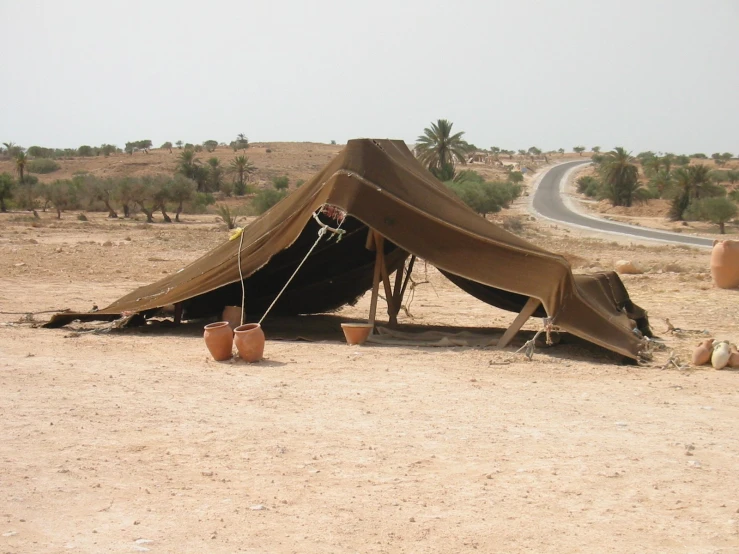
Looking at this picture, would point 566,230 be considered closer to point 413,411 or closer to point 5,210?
point 5,210

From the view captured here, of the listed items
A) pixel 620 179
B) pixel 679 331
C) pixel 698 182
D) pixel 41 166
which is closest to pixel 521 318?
pixel 679 331

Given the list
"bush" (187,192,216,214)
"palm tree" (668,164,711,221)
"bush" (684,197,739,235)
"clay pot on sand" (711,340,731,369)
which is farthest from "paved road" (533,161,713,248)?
"clay pot on sand" (711,340,731,369)

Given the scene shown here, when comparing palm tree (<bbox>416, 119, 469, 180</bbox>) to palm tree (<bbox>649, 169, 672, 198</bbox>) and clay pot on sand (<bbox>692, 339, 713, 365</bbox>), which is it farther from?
clay pot on sand (<bbox>692, 339, 713, 365</bbox>)

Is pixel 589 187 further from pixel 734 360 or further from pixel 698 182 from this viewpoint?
pixel 734 360

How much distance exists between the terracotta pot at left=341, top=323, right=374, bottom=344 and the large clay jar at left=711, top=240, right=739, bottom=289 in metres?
8.49

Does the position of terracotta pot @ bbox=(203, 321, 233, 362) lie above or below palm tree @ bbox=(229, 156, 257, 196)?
below

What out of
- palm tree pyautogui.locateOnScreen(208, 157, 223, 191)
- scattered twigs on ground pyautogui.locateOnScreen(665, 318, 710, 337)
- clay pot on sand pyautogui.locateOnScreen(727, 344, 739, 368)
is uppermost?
palm tree pyautogui.locateOnScreen(208, 157, 223, 191)

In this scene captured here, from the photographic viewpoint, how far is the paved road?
32125 millimetres

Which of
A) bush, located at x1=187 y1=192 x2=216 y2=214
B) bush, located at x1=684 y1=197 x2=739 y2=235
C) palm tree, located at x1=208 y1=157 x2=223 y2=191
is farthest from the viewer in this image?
palm tree, located at x1=208 y1=157 x2=223 y2=191

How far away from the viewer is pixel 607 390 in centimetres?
736

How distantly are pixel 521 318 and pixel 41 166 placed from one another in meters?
66.0

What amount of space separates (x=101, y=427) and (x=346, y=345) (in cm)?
382

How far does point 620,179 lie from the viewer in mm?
54406

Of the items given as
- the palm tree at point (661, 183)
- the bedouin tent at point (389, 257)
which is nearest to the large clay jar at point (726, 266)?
the bedouin tent at point (389, 257)
